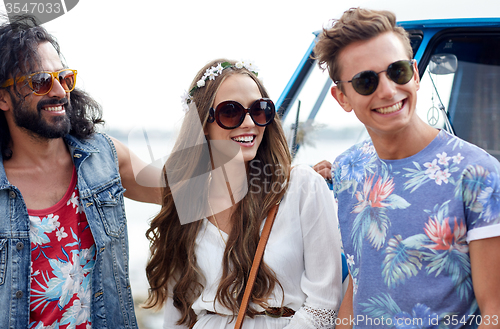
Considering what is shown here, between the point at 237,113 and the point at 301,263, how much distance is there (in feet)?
2.77

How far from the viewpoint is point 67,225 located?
7.83ft

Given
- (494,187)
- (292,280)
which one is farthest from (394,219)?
(292,280)

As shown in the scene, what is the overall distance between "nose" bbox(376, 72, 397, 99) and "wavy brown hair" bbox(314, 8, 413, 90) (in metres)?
0.19

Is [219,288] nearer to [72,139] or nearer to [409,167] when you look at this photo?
[409,167]

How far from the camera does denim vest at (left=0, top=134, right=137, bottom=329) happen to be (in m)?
2.23

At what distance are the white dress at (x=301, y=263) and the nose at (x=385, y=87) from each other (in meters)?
0.67

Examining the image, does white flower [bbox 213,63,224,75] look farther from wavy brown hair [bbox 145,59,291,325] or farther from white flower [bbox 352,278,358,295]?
white flower [bbox 352,278,358,295]

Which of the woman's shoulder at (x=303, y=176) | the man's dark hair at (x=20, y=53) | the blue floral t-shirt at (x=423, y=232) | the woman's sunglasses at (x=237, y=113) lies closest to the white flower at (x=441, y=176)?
the blue floral t-shirt at (x=423, y=232)

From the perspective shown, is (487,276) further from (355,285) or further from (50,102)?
(50,102)

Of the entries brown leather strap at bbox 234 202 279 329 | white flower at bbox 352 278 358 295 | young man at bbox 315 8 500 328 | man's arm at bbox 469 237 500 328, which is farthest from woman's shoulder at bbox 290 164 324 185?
man's arm at bbox 469 237 500 328

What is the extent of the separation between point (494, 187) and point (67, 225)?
2.09m

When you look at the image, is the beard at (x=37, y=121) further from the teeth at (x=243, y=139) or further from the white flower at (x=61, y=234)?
the teeth at (x=243, y=139)

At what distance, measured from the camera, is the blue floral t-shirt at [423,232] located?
1543 mm

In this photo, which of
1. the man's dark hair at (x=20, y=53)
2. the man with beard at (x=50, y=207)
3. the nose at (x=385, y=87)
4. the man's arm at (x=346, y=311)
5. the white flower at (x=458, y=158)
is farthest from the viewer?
the man's dark hair at (x=20, y=53)
